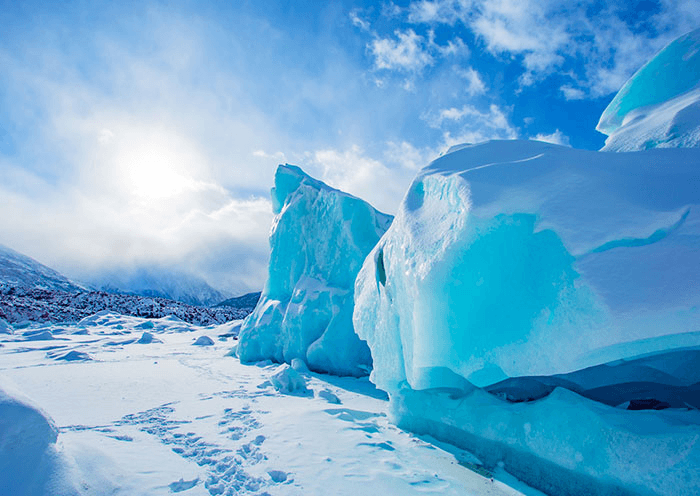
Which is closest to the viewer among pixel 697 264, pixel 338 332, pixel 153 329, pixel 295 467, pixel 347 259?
pixel 697 264

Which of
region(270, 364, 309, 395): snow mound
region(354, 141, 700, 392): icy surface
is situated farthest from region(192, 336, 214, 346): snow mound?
region(354, 141, 700, 392): icy surface

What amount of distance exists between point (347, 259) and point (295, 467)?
6.91 metres

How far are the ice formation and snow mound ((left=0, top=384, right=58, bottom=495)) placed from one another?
6558 millimetres

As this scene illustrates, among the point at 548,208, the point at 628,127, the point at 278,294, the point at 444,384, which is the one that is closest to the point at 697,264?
the point at 548,208

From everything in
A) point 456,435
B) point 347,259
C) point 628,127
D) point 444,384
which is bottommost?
point 456,435

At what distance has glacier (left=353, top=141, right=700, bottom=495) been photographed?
2297 mm

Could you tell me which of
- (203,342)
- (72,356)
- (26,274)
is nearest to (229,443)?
(72,356)

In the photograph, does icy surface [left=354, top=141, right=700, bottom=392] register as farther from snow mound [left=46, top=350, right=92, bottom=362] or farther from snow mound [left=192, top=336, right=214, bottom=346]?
snow mound [left=192, top=336, right=214, bottom=346]

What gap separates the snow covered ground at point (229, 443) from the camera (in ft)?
8.93

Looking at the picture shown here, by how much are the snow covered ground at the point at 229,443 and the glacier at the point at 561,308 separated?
0.67 meters

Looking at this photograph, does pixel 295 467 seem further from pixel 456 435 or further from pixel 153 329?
pixel 153 329

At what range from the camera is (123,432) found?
13.2 ft

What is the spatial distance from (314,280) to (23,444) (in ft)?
26.3

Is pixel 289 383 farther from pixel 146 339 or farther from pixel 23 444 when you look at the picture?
pixel 146 339
